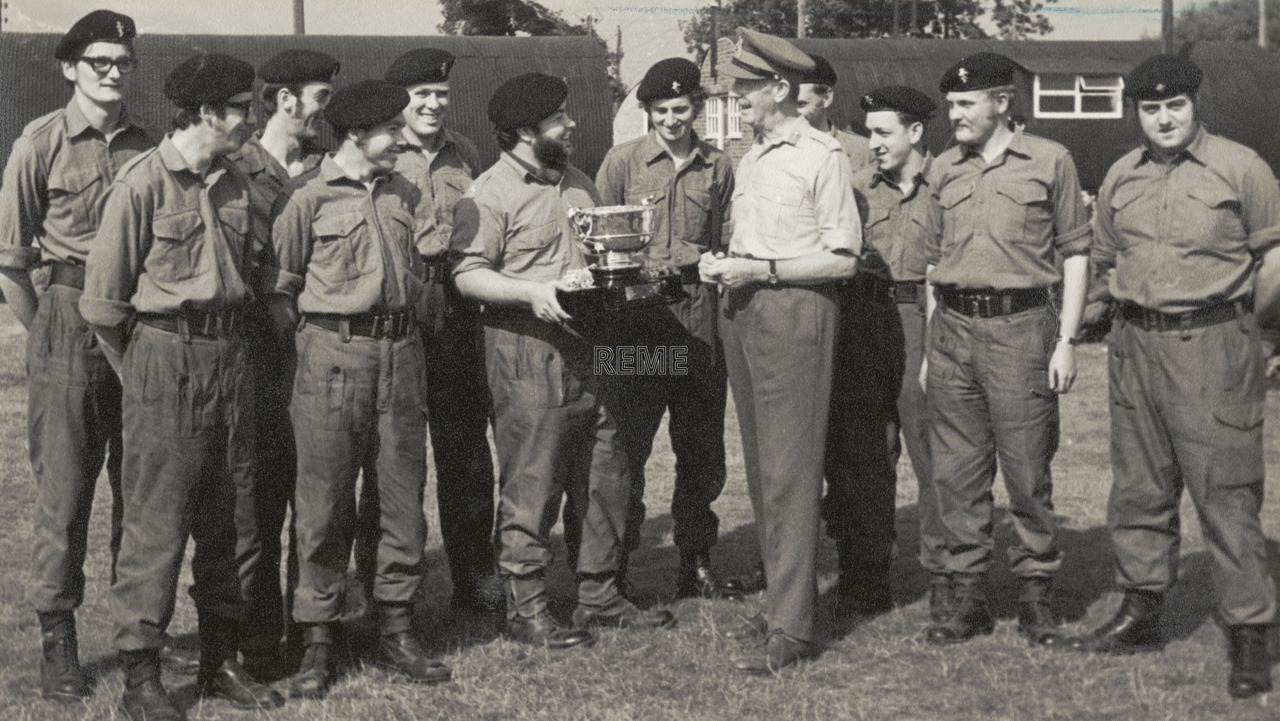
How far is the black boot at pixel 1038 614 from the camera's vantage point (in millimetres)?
5910

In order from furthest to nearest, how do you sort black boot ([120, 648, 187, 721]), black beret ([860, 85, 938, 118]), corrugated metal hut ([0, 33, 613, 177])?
corrugated metal hut ([0, 33, 613, 177]) → black beret ([860, 85, 938, 118]) → black boot ([120, 648, 187, 721])

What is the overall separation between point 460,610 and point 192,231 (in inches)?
97.9

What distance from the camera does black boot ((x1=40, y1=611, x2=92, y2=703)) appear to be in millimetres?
5371

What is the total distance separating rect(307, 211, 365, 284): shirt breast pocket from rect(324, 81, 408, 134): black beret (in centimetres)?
36

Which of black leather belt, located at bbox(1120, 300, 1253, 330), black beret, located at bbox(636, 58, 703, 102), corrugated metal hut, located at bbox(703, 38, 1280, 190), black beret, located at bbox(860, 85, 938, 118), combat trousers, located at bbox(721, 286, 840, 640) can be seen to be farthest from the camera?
corrugated metal hut, located at bbox(703, 38, 1280, 190)

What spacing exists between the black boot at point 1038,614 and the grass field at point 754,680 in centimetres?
8

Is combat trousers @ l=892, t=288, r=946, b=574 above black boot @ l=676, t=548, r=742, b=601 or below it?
above

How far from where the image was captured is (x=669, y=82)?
6.82 m

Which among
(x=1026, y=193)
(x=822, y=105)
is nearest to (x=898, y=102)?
(x=822, y=105)

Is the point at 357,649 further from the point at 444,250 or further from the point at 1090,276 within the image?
the point at 1090,276

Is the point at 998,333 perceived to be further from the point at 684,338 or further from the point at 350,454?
the point at 350,454

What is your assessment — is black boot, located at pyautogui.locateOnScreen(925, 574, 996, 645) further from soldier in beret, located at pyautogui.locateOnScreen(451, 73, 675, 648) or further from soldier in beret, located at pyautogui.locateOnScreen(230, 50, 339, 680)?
soldier in beret, located at pyautogui.locateOnScreen(230, 50, 339, 680)

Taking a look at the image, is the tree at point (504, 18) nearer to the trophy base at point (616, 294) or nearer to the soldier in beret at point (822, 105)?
the soldier in beret at point (822, 105)

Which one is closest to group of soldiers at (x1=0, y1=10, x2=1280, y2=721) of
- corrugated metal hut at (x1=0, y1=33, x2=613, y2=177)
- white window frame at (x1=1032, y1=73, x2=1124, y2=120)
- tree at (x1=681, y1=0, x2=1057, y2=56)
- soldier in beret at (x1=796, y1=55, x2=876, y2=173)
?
soldier in beret at (x1=796, y1=55, x2=876, y2=173)
